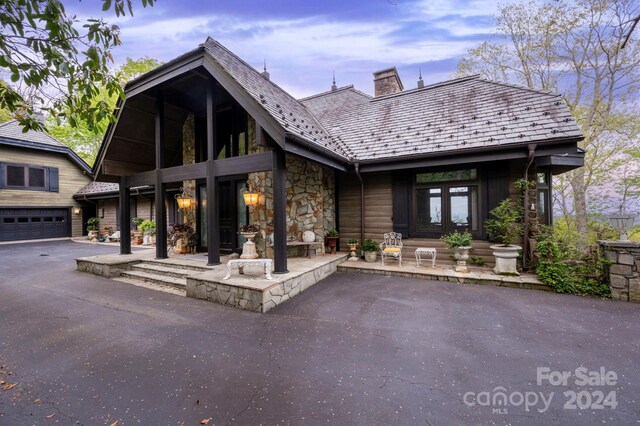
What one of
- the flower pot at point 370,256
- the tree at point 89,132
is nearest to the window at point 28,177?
the tree at point 89,132

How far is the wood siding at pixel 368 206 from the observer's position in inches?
299

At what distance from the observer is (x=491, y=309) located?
416cm

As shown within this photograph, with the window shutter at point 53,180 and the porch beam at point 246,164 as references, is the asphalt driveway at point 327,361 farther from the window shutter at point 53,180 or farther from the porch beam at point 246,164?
the window shutter at point 53,180

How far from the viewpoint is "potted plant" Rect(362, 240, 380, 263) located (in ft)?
23.6

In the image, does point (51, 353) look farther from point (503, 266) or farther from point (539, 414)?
point (503, 266)

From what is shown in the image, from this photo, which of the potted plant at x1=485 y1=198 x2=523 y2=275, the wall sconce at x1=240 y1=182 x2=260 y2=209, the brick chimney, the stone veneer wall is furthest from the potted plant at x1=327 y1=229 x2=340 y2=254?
the brick chimney

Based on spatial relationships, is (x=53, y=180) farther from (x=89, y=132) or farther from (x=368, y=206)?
(x=368, y=206)

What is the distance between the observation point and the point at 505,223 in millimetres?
5629

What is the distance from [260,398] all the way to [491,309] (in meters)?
3.84

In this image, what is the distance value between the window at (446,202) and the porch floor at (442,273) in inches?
40.0

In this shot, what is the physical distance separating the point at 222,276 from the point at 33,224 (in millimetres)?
17631

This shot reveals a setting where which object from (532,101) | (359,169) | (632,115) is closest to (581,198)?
(632,115)

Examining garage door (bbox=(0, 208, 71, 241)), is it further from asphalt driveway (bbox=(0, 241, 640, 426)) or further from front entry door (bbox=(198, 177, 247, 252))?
asphalt driveway (bbox=(0, 241, 640, 426))

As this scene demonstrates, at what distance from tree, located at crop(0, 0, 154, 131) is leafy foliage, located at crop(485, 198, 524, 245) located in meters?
6.89
